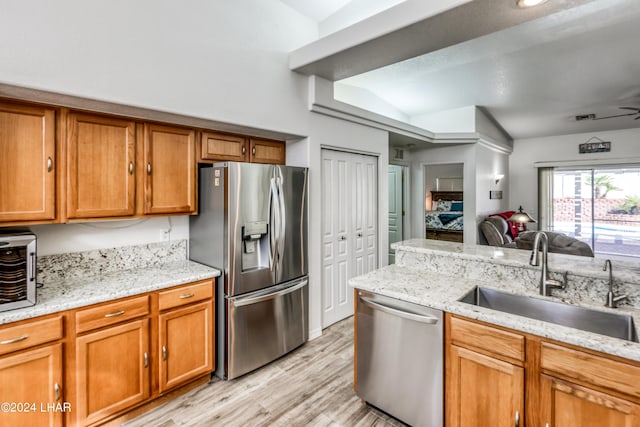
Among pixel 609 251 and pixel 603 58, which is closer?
pixel 603 58

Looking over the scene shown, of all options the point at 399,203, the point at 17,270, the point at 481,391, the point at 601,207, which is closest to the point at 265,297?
the point at 17,270

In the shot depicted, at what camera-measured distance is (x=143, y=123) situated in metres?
2.33

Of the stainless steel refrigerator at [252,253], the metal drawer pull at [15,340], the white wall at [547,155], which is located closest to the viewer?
the metal drawer pull at [15,340]

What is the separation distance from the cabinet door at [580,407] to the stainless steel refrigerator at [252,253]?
6.36 feet

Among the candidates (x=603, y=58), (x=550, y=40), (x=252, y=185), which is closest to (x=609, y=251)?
(x=603, y=58)

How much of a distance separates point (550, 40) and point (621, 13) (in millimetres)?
563

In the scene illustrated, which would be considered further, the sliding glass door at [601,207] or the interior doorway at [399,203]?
the sliding glass door at [601,207]

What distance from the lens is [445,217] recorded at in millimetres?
6117

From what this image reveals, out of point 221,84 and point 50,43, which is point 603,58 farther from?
point 50,43

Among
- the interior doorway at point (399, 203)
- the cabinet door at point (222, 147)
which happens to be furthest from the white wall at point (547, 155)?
the cabinet door at point (222, 147)

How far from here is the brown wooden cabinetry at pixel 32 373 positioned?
165 centimetres

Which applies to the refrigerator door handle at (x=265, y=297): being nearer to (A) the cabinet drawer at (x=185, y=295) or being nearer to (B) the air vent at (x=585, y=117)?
(A) the cabinet drawer at (x=185, y=295)

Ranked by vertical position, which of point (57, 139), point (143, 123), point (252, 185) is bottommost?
point (252, 185)

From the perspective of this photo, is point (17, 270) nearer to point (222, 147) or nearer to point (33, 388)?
point (33, 388)
